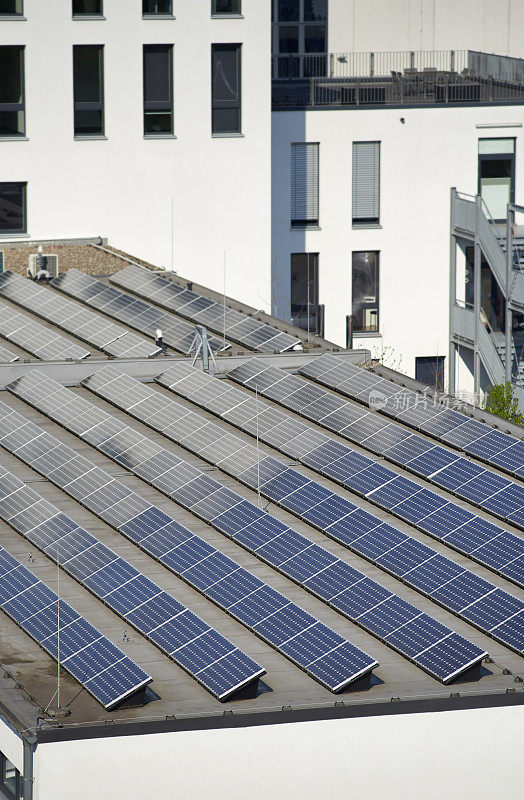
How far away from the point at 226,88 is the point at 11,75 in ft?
22.8

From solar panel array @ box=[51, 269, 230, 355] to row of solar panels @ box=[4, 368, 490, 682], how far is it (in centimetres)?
359

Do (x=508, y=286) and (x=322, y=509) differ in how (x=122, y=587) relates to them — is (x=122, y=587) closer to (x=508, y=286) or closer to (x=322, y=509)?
(x=322, y=509)

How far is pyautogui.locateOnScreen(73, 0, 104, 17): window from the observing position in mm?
44750

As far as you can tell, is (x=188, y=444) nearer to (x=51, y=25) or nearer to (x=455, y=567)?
(x=455, y=567)

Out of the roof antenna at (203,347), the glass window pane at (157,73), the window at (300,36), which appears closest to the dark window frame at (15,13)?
the glass window pane at (157,73)

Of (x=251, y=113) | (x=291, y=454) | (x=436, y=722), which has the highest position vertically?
(x=251, y=113)

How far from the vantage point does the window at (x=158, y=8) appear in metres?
45.5

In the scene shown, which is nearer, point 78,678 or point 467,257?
point 78,678

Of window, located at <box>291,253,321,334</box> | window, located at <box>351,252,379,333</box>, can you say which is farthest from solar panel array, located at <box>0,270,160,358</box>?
window, located at <box>351,252,379,333</box>

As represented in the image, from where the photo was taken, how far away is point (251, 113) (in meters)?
46.6

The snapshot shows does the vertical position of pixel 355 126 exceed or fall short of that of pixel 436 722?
it exceeds it

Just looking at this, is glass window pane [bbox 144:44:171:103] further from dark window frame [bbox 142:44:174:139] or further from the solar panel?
the solar panel

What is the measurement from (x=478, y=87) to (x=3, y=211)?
19478 mm

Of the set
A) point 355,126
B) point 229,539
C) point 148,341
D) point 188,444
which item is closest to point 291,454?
point 188,444
